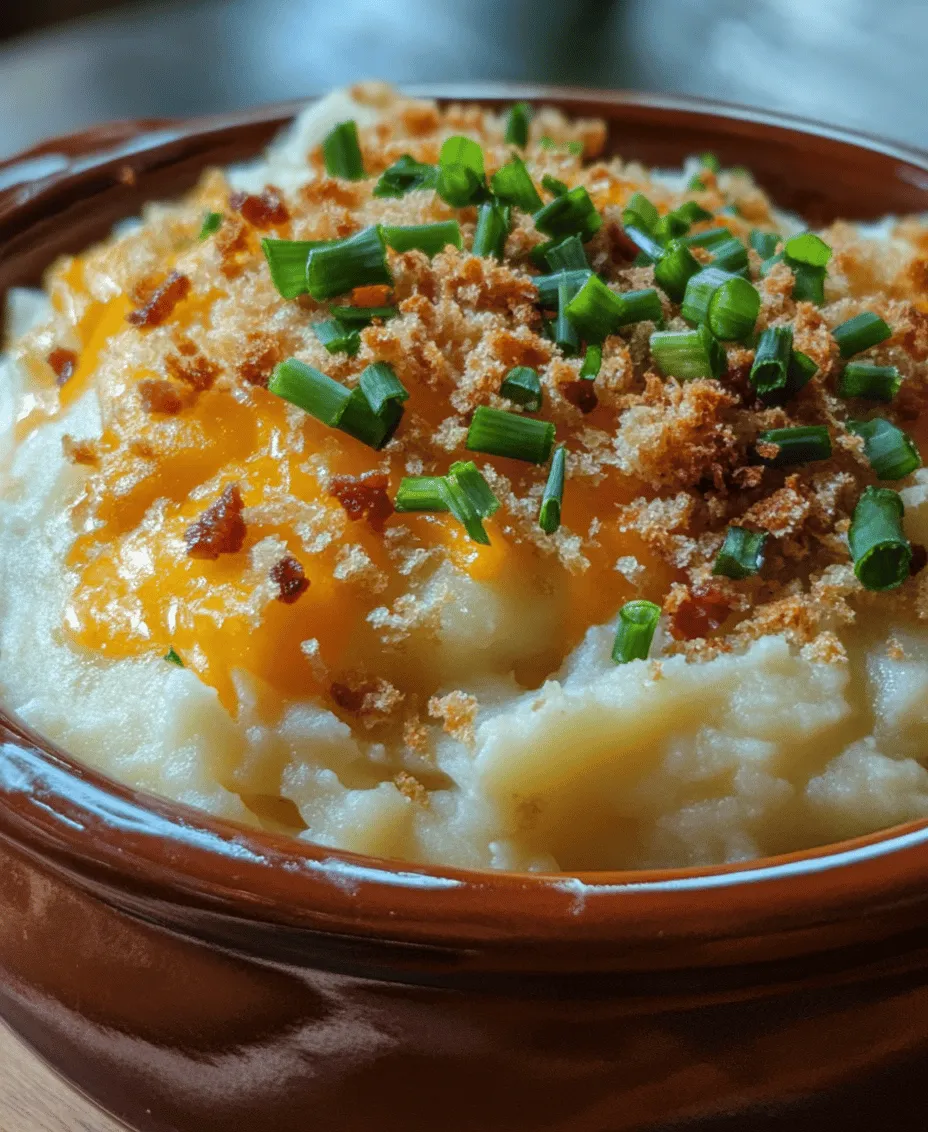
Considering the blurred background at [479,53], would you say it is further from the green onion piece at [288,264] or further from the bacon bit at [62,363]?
the green onion piece at [288,264]

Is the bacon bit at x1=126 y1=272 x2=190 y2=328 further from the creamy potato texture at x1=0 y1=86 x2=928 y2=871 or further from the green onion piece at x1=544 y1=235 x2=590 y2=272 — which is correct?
the green onion piece at x1=544 y1=235 x2=590 y2=272

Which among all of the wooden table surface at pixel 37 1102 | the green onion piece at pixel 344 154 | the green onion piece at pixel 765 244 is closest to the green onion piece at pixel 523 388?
the green onion piece at pixel 765 244

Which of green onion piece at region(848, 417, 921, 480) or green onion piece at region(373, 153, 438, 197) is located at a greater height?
green onion piece at region(373, 153, 438, 197)

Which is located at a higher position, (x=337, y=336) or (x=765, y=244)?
(x=765, y=244)

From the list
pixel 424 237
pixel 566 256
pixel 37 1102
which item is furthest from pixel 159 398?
pixel 37 1102

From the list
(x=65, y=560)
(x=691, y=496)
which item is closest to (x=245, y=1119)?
(x=65, y=560)

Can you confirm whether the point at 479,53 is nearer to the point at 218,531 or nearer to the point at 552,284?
the point at 552,284

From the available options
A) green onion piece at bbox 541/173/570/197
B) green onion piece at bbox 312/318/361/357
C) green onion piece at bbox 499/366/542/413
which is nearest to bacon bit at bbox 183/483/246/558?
green onion piece at bbox 312/318/361/357
